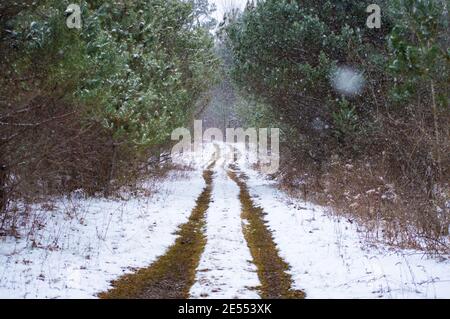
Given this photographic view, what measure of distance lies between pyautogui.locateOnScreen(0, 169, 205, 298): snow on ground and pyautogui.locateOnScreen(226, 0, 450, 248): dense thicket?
4.65 meters

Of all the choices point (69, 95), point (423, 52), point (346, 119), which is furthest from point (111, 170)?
point (423, 52)

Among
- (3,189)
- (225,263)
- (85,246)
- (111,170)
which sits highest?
(3,189)

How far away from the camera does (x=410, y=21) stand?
6512 mm

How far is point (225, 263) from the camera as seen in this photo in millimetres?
7512

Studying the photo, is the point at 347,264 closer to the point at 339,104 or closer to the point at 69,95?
the point at 69,95

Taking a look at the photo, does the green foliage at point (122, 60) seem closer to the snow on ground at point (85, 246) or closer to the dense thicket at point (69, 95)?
the dense thicket at point (69, 95)

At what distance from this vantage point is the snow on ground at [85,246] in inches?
235

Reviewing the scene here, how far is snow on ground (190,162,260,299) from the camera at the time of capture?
6129 mm

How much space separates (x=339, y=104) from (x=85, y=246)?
346 inches

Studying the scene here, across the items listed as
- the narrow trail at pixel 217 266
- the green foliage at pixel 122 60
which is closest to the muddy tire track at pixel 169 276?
the narrow trail at pixel 217 266

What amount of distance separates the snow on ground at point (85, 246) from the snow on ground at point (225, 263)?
36.6 inches

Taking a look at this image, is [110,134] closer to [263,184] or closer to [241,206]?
[241,206]

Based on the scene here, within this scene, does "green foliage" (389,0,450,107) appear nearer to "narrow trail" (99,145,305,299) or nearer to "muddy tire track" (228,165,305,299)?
"muddy tire track" (228,165,305,299)
